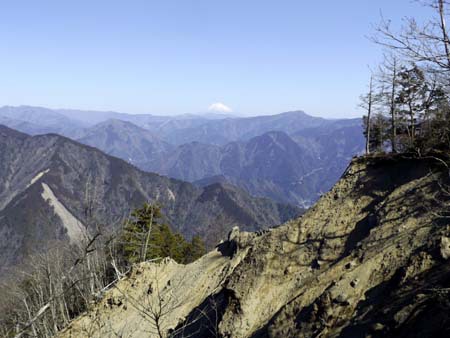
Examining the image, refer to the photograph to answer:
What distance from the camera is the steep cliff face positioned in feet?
34.8

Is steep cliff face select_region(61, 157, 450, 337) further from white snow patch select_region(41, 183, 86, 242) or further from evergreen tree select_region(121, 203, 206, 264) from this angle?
white snow patch select_region(41, 183, 86, 242)

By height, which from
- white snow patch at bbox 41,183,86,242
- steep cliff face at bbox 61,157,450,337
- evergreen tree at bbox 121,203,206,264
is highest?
steep cliff face at bbox 61,157,450,337

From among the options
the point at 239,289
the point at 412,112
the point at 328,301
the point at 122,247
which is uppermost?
the point at 412,112

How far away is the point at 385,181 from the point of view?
16.4 meters

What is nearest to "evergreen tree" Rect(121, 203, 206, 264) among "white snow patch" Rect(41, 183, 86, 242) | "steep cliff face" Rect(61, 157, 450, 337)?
"steep cliff face" Rect(61, 157, 450, 337)

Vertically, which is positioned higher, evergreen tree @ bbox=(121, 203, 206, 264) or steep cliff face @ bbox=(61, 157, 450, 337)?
steep cliff face @ bbox=(61, 157, 450, 337)

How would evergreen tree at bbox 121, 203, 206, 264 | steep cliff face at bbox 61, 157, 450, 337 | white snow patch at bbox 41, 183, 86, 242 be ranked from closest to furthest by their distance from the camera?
steep cliff face at bbox 61, 157, 450, 337
evergreen tree at bbox 121, 203, 206, 264
white snow patch at bbox 41, 183, 86, 242

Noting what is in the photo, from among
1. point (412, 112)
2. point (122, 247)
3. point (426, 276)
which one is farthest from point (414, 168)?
point (122, 247)

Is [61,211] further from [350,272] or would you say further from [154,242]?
[350,272]

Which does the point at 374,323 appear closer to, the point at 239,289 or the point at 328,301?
the point at 328,301

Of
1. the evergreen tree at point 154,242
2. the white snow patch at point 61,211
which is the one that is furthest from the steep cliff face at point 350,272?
the white snow patch at point 61,211

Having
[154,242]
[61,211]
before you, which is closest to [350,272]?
[154,242]

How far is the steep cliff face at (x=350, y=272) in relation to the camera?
10617mm

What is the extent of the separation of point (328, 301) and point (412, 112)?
26.7m
